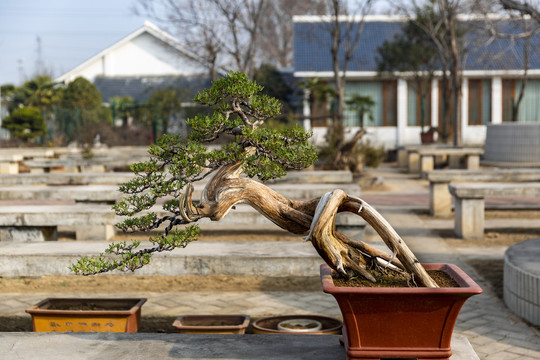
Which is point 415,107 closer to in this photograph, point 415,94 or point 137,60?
point 415,94

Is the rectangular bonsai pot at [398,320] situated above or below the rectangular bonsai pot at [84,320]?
above

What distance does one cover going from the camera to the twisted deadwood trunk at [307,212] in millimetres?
3480

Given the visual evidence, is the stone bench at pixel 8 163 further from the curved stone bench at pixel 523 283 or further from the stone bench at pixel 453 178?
the curved stone bench at pixel 523 283

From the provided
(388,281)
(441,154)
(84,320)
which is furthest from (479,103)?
(388,281)

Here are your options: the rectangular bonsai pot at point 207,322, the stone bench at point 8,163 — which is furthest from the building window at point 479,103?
the rectangular bonsai pot at point 207,322

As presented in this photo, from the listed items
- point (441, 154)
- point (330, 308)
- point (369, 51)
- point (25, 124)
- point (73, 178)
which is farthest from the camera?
point (25, 124)

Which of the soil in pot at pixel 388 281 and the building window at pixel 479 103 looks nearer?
the soil in pot at pixel 388 281

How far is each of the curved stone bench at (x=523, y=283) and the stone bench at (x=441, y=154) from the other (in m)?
12.6

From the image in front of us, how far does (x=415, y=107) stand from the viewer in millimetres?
28547

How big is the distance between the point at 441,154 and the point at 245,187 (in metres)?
16.9

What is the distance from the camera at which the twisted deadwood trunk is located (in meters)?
3.48

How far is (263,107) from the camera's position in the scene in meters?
3.56

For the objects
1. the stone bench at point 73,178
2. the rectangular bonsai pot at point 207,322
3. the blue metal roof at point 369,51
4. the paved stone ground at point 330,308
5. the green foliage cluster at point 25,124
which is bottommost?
the paved stone ground at point 330,308

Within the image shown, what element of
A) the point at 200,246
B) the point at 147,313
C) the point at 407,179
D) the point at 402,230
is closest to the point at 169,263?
the point at 200,246
